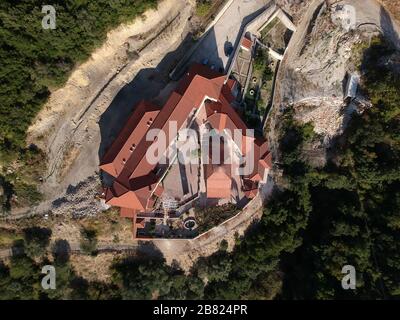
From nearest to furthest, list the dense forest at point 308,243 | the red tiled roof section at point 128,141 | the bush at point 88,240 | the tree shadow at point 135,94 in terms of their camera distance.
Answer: the red tiled roof section at point 128,141 → the dense forest at point 308,243 → the tree shadow at point 135,94 → the bush at point 88,240

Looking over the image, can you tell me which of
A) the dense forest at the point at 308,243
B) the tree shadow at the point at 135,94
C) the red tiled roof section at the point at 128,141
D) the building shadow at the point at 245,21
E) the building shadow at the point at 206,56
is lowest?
the dense forest at the point at 308,243

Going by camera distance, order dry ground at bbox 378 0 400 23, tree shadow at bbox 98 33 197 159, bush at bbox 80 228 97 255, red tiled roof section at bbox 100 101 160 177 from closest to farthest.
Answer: red tiled roof section at bbox 100 101 160 177 → dry ground at bbox 378 0 400 23 → tree shadow at bbox 98 33 197 159 → bush at bbox 80 228 97 255

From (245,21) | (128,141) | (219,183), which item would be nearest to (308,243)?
(219,183)

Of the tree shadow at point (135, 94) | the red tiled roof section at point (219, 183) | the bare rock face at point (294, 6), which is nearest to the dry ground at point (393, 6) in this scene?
the bare rock face at point (294, 6)

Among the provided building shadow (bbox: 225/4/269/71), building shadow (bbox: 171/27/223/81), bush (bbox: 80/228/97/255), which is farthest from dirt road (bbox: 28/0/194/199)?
building shadow (bbox: 225/4/269/71)

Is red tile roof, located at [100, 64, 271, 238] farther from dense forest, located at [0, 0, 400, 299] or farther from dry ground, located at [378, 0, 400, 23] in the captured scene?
dry ground, located at [378, 0, 400, 23]

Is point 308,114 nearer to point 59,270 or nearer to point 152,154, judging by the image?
point 152,154

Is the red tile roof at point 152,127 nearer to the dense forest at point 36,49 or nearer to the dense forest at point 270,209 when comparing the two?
the dense forest at point 270,209
